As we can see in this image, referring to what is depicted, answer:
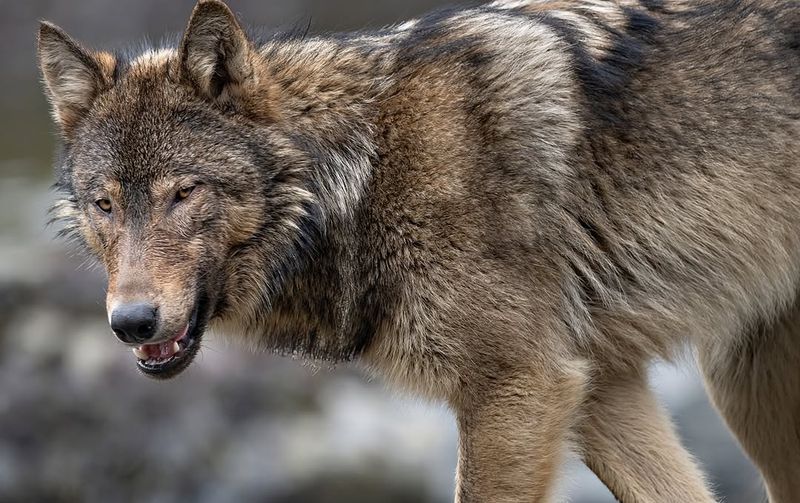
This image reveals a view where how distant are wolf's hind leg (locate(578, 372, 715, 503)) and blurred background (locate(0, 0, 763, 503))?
3.66m

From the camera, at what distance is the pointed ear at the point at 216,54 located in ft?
12.6

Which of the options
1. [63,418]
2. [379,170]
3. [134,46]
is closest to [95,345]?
[63,418]

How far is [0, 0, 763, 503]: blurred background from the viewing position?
8375mm

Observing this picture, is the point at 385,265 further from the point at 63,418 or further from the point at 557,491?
the point at 63,418

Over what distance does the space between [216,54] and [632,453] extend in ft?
6.35

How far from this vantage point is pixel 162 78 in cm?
401

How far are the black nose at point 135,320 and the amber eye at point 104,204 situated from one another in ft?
1.22

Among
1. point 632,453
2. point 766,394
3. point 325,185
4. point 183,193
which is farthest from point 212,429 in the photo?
point 183,193

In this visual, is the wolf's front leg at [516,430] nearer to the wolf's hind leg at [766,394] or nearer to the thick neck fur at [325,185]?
the thick neck fur at [325,185]

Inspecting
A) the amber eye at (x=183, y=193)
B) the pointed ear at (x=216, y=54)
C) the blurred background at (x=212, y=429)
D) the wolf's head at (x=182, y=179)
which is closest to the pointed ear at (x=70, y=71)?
the wolf's head at (x=182, y=179)

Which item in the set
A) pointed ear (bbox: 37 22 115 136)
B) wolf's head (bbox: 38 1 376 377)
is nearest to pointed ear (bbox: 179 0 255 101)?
wolf's head (bbox: 38 1 376 377)

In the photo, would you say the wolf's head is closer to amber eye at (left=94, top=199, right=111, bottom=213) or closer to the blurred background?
amber eye at (left=94, top=199, right=111, bottom=213)

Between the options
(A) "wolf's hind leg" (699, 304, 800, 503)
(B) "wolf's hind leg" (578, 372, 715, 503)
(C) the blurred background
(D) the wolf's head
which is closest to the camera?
(D) the wolf's head

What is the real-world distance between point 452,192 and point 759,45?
47.1 inches
